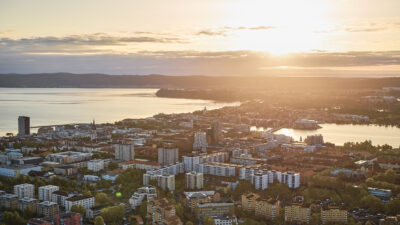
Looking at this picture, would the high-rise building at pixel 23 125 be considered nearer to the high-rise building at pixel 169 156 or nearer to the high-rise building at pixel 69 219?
the high-rise building at pixel 169 156

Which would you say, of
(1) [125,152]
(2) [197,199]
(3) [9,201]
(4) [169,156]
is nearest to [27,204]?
(3) [9,201]

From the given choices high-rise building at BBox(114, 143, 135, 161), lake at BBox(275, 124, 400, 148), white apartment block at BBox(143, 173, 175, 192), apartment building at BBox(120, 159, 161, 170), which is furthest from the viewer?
lake at BBox(275, 124, 400, 148)

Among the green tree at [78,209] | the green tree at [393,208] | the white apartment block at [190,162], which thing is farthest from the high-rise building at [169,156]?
the green tree at [393,208]

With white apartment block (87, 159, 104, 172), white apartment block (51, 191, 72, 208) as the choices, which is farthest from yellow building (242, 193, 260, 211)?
white apartment block (87, 159, 104, 172)

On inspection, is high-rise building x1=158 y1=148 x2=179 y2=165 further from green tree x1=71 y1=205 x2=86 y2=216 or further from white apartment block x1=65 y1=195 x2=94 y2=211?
green tree x1=71 y1=205 x2=86 y2=216

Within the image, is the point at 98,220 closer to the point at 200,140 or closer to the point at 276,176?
the point at 276,176

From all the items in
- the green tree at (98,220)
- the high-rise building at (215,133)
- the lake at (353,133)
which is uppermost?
the high-rise building at (215,133)
